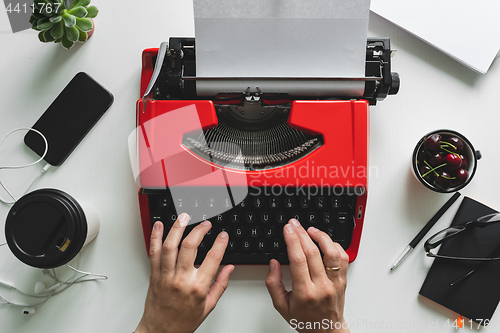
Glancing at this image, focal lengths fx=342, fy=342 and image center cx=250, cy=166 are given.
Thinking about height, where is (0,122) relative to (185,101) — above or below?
below

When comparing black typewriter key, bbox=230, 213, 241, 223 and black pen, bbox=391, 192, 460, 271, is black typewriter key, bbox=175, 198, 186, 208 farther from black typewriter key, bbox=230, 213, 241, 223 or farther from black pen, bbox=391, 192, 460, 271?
black pen, bbox=391, 192, 460, 271

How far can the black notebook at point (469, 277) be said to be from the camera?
2.82 feet

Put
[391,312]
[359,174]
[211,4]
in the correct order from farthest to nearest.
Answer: [391,312], [359,174], [211,4]

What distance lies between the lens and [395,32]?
93 centimetres

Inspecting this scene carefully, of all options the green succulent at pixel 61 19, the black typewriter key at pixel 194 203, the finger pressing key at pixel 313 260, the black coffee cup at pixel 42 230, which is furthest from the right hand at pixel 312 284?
the green succulent at pixel 61 19

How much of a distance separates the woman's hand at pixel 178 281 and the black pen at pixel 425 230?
460mm

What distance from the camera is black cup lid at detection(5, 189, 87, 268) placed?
755 mm

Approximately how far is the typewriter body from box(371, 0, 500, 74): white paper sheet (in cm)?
26

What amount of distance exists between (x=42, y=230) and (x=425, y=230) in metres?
0.92

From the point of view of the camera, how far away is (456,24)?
901mm

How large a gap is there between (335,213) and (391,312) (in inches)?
12.6

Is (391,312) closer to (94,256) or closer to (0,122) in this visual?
(94,256)

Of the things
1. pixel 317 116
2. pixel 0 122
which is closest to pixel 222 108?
pixel 317 116

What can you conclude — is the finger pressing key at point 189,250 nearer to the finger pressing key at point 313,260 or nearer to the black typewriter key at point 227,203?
the black typewriter key at point 227,203
